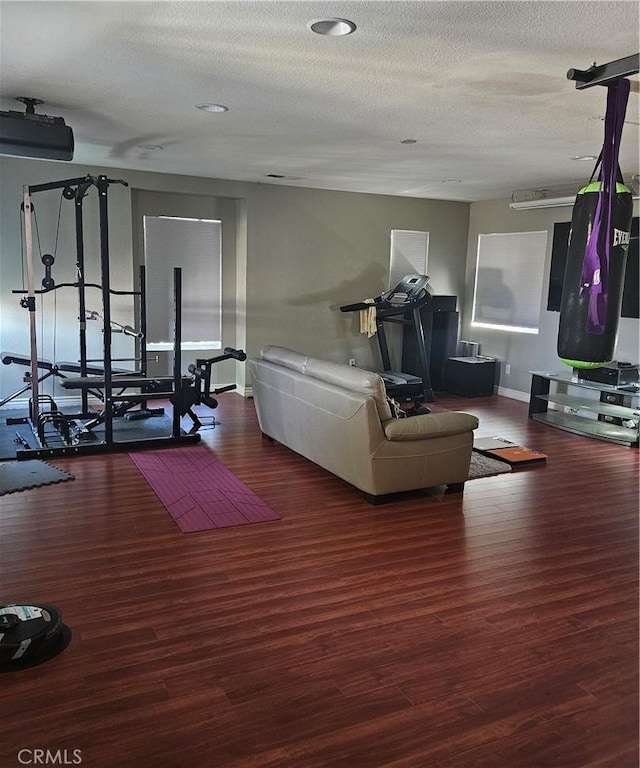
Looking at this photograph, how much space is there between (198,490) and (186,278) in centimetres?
372

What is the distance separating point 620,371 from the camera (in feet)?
19.5

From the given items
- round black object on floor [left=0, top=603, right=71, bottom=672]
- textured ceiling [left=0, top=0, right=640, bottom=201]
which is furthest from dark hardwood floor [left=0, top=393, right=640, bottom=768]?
textured ceiling [left=0, top=0, right=640, bottom=201]

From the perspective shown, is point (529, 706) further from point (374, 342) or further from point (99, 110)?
point (374, 342)

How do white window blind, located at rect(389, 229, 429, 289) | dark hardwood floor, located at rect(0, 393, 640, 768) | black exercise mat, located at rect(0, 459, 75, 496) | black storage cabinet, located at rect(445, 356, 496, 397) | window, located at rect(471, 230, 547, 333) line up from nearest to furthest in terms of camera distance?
dark hardwood floor, located at rect(0, 393, 640, 768), black exercise mat, located at rect(0, 459, 75, 496), window, located at rect(471, 230, 547, 333), black storage cabinet, located at rect(445, 356, 496, 397), white window blind, located at rect(389, 229, 429, 289)

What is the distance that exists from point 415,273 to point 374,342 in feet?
3.58

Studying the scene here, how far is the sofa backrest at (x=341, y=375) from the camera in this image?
4.00 metres

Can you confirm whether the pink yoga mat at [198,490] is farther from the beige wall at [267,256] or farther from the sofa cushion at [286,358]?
the beige wall at [267,256]

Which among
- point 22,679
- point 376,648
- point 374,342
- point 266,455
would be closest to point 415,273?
point 374,342

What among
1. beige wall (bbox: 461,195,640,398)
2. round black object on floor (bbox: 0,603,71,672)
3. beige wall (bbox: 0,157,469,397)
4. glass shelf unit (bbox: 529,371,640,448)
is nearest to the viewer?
round black object on floor (bbox: 0,603,71,672)

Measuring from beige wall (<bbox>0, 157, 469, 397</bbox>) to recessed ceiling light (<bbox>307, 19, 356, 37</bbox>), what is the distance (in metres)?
4.44

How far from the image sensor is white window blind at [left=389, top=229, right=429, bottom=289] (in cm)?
813

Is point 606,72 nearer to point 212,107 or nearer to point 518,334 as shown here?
point 212,107

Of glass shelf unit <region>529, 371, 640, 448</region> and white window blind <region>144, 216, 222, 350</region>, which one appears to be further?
white window blind <region>144, 216, 222, 350</region>

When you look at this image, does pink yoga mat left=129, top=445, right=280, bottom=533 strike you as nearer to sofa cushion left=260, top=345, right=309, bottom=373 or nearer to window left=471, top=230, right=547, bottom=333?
sofa cushion left=260, top=345, right=309, bottom=373
